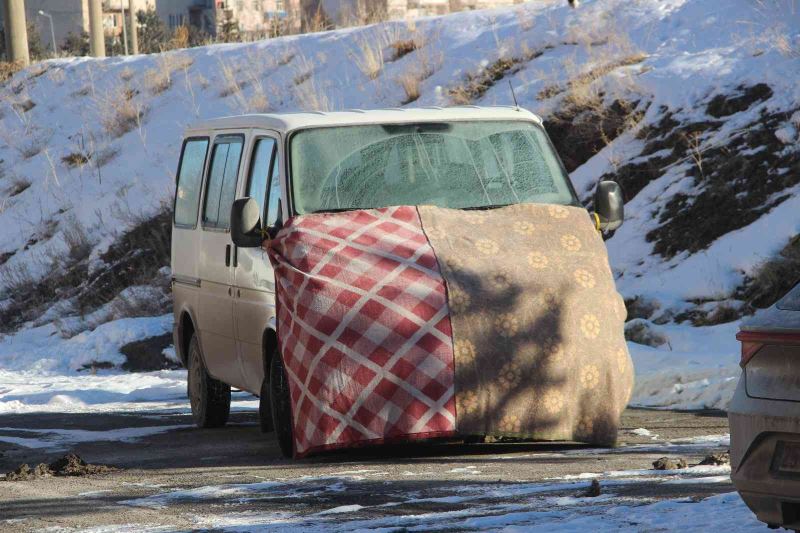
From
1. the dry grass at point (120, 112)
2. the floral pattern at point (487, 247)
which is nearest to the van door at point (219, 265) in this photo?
the floral pattern at point (487, 247)

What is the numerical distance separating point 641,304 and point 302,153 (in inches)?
243

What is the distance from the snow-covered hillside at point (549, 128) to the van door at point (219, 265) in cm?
307

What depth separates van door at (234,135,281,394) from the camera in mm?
9453

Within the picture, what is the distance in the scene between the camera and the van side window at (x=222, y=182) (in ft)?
34.0

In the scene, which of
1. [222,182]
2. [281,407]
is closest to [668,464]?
[281,407]

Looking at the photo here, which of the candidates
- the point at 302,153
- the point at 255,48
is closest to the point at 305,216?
the point at 302,153

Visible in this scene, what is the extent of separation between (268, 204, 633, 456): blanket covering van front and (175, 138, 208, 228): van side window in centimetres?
242

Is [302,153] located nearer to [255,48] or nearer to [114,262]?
[114,262]

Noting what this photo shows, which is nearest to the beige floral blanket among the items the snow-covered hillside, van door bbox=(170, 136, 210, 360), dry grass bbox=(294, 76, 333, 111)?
the snow-covered hillside

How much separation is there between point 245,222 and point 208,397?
7.96ft

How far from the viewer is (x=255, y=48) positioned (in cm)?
3000

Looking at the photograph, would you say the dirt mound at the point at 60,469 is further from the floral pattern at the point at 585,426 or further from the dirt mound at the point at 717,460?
the dirt mound at the point at 717,460

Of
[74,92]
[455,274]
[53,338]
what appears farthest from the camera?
[74,92]

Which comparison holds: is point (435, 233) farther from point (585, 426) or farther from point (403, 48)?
point (403, 48)
